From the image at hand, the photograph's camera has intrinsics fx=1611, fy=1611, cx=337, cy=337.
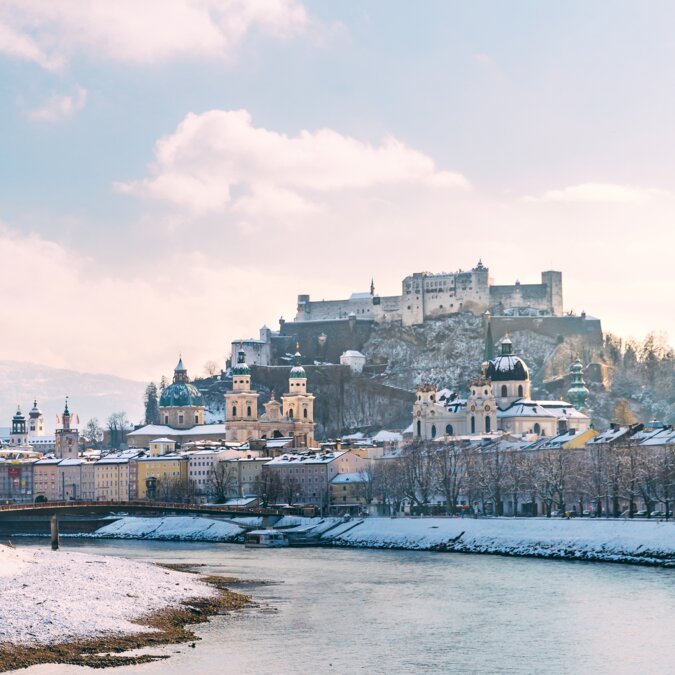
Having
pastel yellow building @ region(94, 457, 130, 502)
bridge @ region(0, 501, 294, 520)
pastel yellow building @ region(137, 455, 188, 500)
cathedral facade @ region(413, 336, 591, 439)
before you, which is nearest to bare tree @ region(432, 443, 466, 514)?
bridge @ region(0, 501, 294, 520)

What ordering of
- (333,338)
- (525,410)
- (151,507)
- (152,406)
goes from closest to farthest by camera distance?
1. (151,507)
2. (525,410)
3. (333,338)
4. (152,406)

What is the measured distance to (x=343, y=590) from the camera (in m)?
55.8

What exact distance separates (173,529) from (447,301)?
6833 centimetres

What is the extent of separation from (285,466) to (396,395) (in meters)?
33.9

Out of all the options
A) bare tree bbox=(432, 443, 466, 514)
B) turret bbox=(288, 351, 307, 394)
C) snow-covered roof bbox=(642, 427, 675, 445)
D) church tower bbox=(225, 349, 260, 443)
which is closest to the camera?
snow-covered roof bbox=(642, 427, 675, 445)

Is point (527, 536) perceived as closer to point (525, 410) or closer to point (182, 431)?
point (525, 410)

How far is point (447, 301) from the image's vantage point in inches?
6481

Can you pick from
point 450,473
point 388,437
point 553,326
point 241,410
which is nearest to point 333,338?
point 241,410

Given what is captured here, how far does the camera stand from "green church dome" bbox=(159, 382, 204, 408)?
164 metres

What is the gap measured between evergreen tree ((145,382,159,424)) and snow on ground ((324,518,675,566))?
92.0m

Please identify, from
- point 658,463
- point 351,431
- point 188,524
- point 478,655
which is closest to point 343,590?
point 478,655

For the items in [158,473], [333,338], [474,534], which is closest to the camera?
[474,534]

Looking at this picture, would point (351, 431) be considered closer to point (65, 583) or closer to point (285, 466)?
point (285, 466)

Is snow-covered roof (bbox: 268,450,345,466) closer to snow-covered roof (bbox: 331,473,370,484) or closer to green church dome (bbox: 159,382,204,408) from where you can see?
snow-covered roof (bbox: 331,473,370,484)
